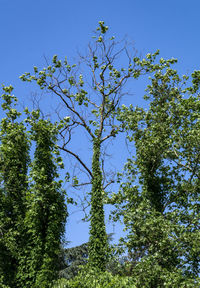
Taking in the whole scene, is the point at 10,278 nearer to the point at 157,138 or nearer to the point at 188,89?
the point at 157,138

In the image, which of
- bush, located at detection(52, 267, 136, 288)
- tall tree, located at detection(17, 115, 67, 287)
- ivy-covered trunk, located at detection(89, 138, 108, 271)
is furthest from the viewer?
ivy-covered trunk, located at detection(89, 138, 108, 271)

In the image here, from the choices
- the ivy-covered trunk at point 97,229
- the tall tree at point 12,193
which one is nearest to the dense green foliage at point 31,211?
the tall tree at point 12,193

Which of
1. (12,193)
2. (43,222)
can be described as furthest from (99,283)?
(12,193)

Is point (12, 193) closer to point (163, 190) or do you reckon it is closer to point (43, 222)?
point (43, 222)

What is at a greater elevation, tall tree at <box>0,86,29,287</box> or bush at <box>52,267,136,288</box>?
tall tree at <box>0,86,29,287</box>

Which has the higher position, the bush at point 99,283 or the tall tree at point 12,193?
the tall tree at point 12,193

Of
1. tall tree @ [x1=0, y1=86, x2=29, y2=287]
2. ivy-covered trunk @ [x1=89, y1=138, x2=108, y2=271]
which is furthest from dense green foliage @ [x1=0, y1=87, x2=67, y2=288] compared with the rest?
ivy-covered trunk @ [x1=89, y1=138, x2=108, y2=271]

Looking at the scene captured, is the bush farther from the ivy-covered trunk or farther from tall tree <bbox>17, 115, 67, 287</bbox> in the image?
the ivy-covered trunk

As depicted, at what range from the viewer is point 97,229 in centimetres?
1736

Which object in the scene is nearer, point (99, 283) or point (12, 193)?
point (99, 283)

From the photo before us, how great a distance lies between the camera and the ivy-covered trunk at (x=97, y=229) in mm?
Result: 16812

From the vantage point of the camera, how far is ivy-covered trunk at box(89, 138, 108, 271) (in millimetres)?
16812

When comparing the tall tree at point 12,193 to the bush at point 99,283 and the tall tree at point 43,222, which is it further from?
the bush at point 99,283

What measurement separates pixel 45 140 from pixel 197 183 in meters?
9.11
